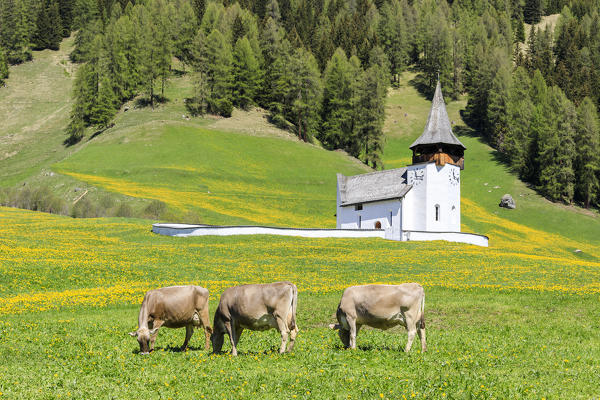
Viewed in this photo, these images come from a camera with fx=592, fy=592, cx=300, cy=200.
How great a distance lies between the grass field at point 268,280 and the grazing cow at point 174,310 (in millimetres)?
798

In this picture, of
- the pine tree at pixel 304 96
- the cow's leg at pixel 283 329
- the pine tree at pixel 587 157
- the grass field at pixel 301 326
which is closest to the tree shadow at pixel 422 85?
the pine tree at pixel 304 96

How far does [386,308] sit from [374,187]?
57809 mm

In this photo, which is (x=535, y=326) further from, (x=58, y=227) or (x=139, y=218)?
(x=139, y=218)

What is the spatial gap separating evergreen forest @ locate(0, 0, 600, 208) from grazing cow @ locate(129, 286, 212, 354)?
100 metres

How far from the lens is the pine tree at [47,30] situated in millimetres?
184000

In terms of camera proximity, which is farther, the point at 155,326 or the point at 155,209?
the point at 155,209

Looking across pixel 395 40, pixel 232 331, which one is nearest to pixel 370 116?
pixel 395 40

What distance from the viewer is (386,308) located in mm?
16406

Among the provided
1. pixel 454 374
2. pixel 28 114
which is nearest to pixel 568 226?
pixel 454 374

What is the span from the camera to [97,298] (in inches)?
1114

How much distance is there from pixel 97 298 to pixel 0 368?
1427 cm

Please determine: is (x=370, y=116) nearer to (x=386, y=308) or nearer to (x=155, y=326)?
(x=386, y=308)

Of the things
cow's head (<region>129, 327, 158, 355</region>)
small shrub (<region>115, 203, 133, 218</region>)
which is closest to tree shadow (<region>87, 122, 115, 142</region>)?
small shrub (<region>115, 203, 133, 218</region>)

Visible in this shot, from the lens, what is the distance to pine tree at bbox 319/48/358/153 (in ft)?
412
